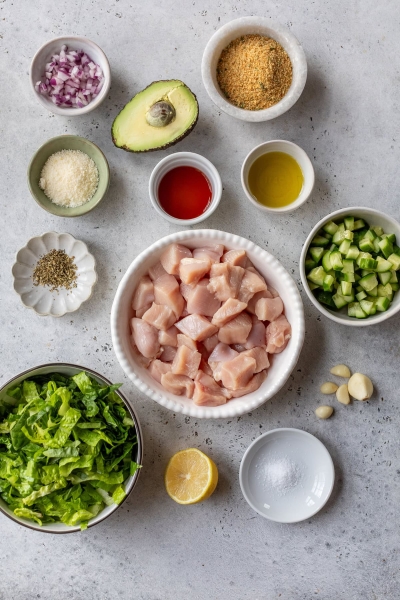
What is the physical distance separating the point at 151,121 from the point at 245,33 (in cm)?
62

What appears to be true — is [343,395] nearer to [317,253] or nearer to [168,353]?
[317,253]

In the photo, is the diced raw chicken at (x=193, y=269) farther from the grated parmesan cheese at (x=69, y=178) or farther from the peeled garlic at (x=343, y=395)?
the peeled garlic at (x=343, y=395)

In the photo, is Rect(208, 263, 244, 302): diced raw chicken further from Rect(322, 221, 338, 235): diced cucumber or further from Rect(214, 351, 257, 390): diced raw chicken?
Rect(322, 221, 338, 235): diced cucumber

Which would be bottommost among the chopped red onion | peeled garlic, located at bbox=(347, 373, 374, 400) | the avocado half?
peeled garlic, located at bbox=(347, 373, 374, 400)

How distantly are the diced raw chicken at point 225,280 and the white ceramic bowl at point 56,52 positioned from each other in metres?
0.95

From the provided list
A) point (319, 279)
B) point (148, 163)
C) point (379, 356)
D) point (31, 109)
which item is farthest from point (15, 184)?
point (379, 356)

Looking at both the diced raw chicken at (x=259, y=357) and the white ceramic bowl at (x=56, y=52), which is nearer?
the diced raw chicken at (x=259, y=357)

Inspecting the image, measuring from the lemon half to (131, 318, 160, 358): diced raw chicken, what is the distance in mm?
502

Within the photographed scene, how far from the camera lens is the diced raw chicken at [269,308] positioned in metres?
2.39

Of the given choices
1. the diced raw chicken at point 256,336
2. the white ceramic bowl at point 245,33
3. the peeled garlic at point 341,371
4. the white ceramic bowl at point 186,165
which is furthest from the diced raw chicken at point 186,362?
the white ceramic bowl at point 245,33

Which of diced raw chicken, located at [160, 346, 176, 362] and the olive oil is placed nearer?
diced raw chicken, located at [160, 346, 176, 362]

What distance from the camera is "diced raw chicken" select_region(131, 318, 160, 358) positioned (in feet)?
7.86

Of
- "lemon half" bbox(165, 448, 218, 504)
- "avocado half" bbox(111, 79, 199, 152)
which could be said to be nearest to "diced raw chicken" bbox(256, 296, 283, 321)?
"lemon half" bbox(165, 448, 218, 504)

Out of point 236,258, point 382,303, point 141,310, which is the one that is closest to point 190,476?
point 141,310
